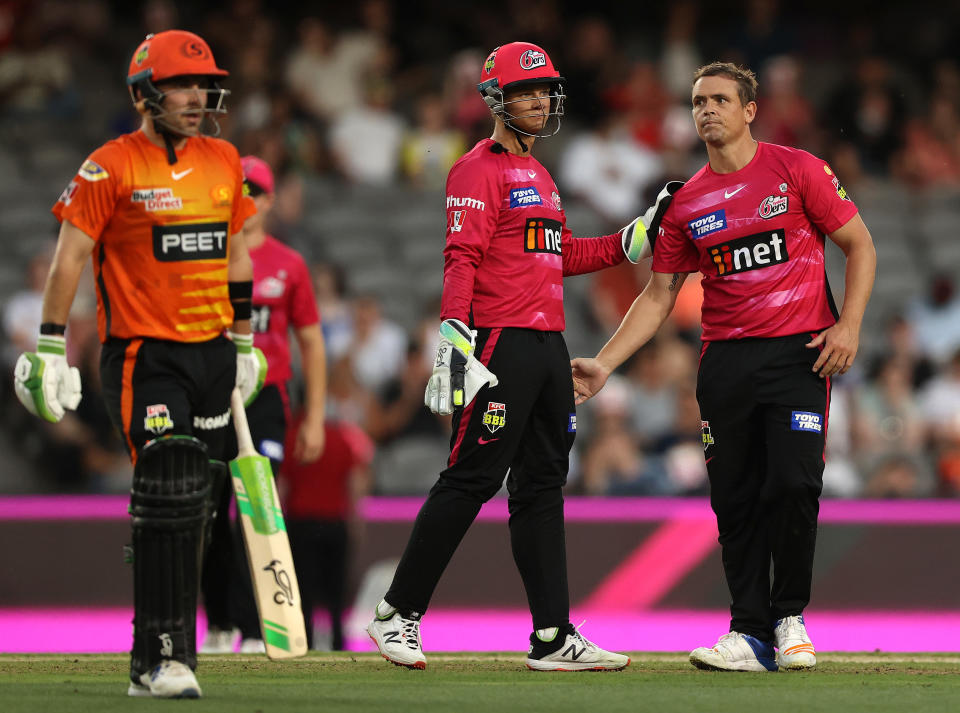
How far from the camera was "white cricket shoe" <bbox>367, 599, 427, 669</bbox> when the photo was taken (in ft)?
17.8

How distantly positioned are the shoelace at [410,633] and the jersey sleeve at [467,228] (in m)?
1.15

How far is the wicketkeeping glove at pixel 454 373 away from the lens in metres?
5.22

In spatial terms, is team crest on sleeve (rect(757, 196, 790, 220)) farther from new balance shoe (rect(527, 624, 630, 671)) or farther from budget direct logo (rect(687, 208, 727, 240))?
new balance shoe (rect(527, 624, 630, 671))

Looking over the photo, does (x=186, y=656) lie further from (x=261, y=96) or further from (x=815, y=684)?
(x=261, y=96)

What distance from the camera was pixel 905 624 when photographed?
865cm

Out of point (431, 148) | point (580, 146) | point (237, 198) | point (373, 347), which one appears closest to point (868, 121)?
point (580, 146)

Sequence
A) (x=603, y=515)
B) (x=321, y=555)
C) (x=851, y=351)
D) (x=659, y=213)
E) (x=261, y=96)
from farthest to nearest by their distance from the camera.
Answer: (x=261, y=96)
(x=603, y=515)
(x=321, y=555)
(x=659, y=213)
(x=851, y=351)

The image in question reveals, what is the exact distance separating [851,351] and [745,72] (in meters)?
1.18

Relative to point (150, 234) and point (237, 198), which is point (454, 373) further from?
point (150, 234)

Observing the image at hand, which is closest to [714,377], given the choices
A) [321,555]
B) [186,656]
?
[186,656]

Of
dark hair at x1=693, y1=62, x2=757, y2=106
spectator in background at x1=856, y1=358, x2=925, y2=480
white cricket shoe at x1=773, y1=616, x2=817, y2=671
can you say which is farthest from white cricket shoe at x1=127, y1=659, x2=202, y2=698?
spectator in background at x1=856, y1=358, x2=925, y2=480

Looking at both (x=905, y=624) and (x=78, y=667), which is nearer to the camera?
(x=78, y=667)

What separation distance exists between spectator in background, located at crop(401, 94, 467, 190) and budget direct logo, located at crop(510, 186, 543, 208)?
6802mm

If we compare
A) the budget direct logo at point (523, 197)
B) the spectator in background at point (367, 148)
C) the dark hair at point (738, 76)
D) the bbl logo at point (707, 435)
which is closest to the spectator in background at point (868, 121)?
the spectator in background at point (367, 148)
